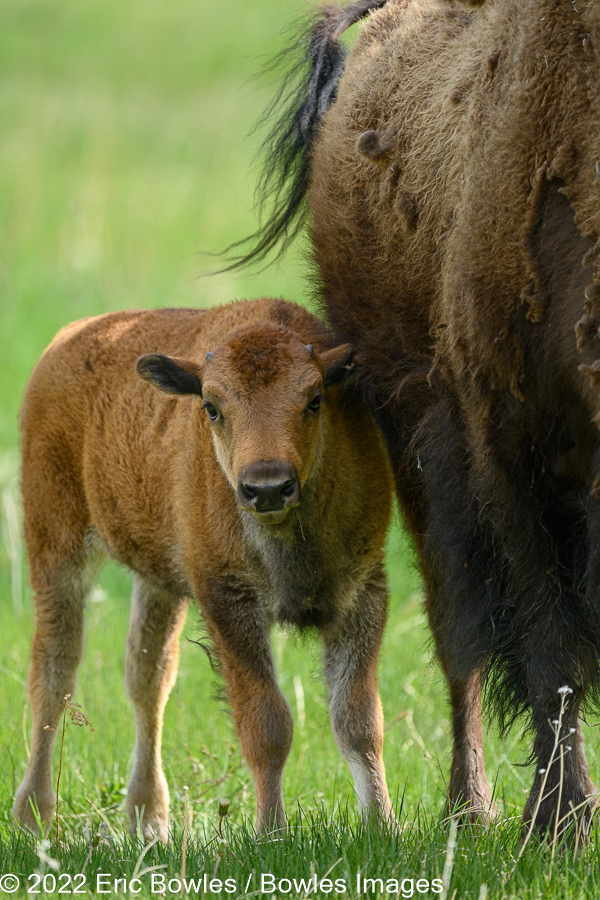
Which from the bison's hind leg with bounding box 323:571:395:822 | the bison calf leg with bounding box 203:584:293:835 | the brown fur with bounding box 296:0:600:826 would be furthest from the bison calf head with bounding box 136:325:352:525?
the bison's hind leg with bounding box 323:571:395:822

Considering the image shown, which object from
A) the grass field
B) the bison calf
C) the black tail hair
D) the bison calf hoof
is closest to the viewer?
the grass field

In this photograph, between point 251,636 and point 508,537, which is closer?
point 508,537

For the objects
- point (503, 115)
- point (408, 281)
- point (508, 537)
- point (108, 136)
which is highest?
point (108, 136)

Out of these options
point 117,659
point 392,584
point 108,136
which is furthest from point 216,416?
point 108,136

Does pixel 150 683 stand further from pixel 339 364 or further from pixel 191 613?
pixel 339 364

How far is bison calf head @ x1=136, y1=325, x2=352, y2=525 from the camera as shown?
156 inches

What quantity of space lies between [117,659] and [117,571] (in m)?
2.31

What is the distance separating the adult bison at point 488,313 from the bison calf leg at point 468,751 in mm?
14

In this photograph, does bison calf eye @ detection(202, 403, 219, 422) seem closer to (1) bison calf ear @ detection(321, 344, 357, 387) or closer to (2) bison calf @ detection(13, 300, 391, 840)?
(2) bison calf @ detection(13, 300, 391, 840)

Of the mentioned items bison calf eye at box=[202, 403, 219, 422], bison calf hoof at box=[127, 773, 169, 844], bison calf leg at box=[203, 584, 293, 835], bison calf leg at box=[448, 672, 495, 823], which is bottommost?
bison calf hoof at box=[127, 773, 169, 844]

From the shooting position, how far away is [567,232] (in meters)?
3.25

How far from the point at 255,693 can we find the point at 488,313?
180 centimetres

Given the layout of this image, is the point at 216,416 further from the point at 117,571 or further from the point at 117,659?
the point at 117,571

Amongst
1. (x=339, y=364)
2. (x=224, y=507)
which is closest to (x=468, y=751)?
(x=224, y=507)
